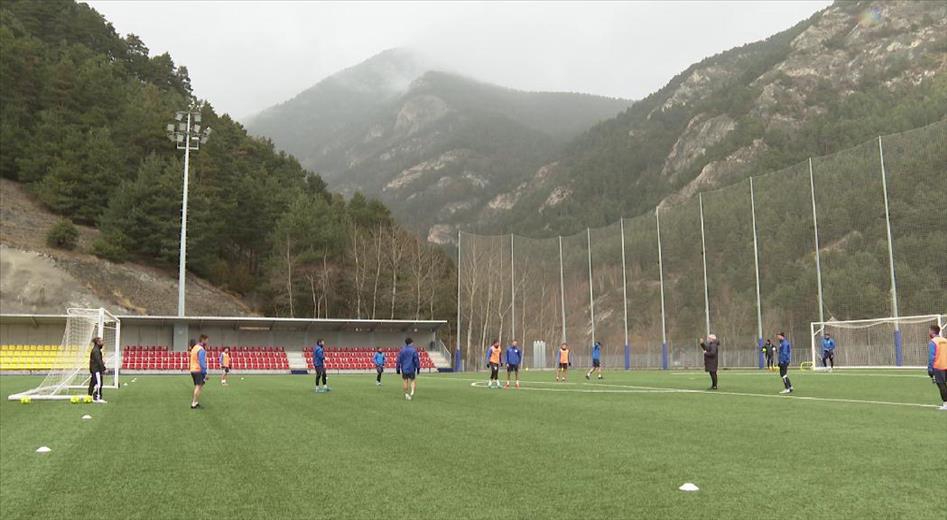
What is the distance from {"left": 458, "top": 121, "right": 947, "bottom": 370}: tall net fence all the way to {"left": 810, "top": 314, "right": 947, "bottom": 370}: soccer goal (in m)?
0.15

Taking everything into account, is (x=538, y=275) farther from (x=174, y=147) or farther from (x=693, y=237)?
(x=174, y=147)

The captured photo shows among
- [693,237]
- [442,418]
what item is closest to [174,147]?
[693,237]

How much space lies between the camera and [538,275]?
57.6 meters

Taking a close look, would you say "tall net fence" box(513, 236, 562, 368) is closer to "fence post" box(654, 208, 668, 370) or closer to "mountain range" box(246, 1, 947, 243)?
"fence post" box(654, 208, 668, 370)

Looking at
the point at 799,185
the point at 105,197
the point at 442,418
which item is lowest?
the point at 442,418

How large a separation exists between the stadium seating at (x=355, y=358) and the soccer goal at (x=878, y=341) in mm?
27719

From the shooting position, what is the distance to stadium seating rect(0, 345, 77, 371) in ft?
139

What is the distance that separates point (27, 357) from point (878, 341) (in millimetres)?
50336

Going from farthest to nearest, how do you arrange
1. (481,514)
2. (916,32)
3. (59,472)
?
(916,32)
(59,472)
(481,514)

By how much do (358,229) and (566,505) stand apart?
238 ft

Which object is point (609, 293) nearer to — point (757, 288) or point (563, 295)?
point (563, 295)

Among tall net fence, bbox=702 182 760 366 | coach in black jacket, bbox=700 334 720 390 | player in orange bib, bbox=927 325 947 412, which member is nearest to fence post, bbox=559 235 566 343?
tall net fence, bbox=702 182 760 366

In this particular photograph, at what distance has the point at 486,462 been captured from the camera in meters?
8.37

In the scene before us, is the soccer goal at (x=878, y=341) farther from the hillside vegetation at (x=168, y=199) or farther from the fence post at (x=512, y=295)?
the hillside vegetation at (x=168, y=199)
